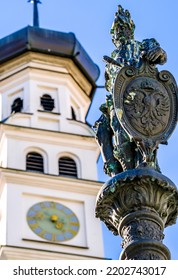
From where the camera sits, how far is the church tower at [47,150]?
39.8m

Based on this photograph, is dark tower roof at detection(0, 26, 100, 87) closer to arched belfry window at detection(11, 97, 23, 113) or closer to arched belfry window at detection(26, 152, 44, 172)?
arched belfry window at detection(11, 97, 23, 113)

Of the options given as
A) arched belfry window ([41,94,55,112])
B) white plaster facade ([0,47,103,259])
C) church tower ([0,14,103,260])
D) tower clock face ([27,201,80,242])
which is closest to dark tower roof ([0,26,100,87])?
church tower ([0,14,103,260])

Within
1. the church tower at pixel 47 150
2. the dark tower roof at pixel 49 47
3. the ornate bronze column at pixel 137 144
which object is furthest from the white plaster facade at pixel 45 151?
the ornate bronze column at pixel 137 144

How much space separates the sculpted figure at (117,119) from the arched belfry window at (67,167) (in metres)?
34.3

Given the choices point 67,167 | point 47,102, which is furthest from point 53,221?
point 47,102

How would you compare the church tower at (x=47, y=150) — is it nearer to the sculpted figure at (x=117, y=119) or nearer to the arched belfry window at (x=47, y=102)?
the arched belfry window at (x=47, y=102)

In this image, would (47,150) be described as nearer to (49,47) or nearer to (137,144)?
(49,47)

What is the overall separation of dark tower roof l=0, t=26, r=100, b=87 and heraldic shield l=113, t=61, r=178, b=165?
39759 mm

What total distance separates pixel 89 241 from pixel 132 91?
32.3m

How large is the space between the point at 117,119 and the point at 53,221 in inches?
1308

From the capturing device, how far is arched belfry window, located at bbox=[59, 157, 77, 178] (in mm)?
42956

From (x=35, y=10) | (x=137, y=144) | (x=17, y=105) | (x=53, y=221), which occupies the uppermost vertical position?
(x=35, y=10)

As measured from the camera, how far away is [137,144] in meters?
7.91
